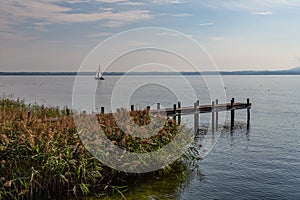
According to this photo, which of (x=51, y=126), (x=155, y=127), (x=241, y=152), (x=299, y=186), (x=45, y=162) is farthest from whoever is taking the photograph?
(x=241, y=152)

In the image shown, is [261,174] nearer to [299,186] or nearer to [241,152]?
[299,186]

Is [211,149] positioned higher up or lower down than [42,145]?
lower down

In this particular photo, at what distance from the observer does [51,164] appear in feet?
36.2

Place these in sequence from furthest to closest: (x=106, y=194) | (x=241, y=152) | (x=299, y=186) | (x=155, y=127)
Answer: (x=241, y=152)
(x=155, y=127)
(x=299, y=186)
(x=106, y=194)

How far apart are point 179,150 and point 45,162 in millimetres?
5885

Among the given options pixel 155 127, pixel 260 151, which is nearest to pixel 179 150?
pixel 155 127

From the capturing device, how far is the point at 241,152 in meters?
20.7

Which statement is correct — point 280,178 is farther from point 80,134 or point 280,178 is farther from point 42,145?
point 42,145

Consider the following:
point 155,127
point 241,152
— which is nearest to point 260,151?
point 241,152

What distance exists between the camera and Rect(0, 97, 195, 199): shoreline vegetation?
10.7m

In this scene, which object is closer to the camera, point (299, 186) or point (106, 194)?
point (106, 194)

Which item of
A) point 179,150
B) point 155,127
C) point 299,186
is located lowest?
point 299,186

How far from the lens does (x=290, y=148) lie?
2194cm

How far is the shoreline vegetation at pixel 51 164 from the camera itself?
35.1ft
